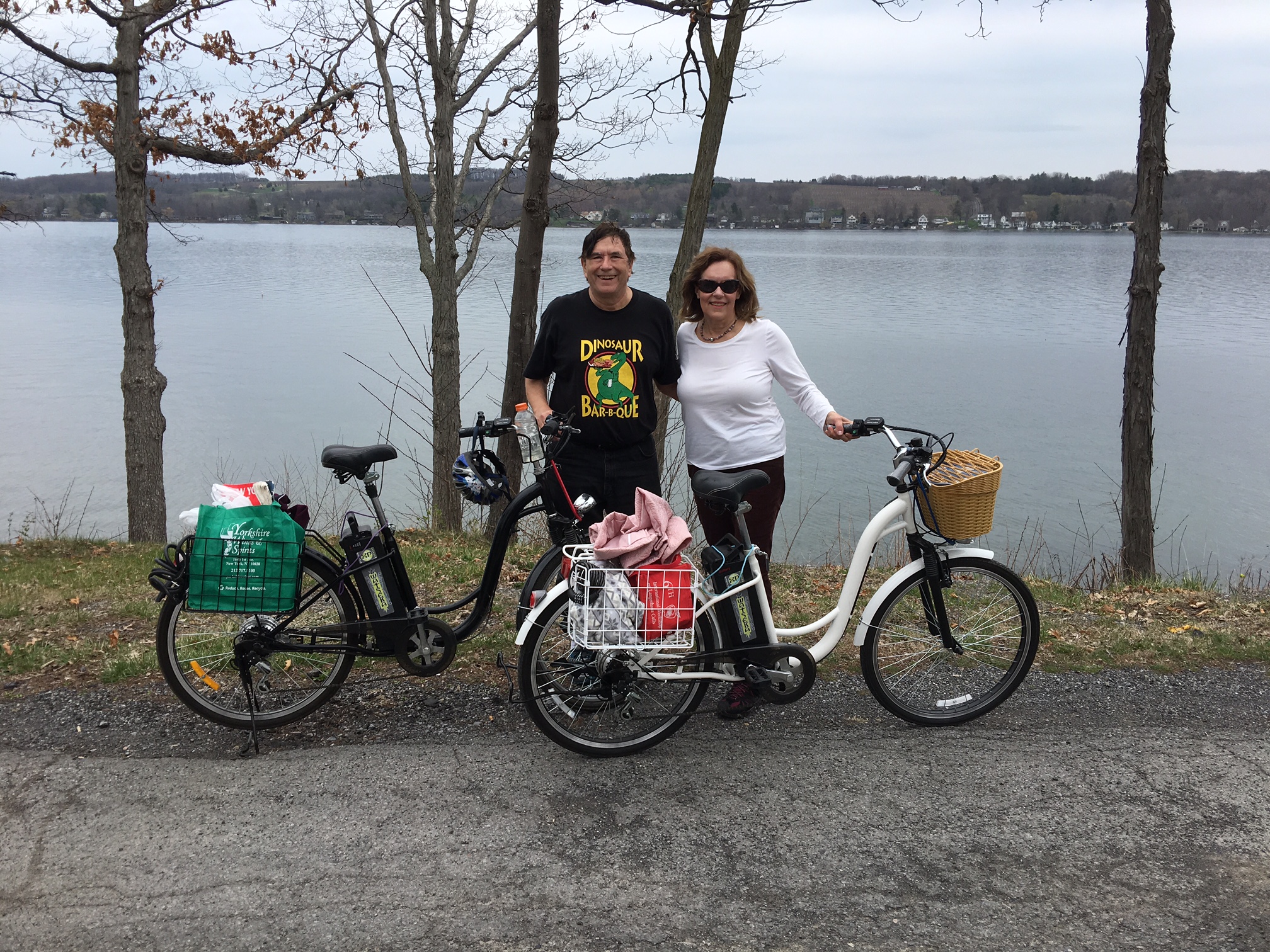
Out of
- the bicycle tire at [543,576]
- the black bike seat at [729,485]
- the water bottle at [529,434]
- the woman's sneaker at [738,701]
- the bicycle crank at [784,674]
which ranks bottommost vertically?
the woman's sneaker at [738,701]

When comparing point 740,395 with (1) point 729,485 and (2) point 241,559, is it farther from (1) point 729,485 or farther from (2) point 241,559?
(2) point 241,559

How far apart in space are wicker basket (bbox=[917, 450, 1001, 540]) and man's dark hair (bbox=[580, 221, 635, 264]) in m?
1.45

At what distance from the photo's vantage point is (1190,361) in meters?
22.7

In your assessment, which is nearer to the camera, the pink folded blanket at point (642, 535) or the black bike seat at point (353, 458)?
the pink folded blanket at point (642, 535)

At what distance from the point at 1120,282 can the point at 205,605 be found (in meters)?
47.4

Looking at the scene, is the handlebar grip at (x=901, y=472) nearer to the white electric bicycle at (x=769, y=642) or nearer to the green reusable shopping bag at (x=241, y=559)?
the white electric bicycle at (x=769, y=642)

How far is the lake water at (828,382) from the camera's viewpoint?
45.3ft

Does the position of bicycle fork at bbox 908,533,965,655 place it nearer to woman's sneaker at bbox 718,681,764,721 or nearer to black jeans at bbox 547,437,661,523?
woman's sneaker at bbox 718,681,764,721

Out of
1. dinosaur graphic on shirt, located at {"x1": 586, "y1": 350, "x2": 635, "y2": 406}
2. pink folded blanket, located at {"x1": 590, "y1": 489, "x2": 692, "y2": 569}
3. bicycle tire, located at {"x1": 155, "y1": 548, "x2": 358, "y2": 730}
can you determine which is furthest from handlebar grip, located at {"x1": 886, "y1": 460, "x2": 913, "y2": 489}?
bicycle tire, located at {"x1": 155, "y1": 548, "x2": 358, "y2": 730}

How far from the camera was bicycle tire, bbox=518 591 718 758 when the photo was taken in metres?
3.46

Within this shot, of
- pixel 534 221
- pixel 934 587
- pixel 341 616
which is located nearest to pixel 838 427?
pixel 934 587

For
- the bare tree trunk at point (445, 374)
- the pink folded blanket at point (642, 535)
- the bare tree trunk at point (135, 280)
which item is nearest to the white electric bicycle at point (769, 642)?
the pink folded blanket at point (642, 535)

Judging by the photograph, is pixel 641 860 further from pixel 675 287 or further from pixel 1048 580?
pixel 675 287

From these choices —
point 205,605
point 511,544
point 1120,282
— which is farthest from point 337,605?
point 1120,282
